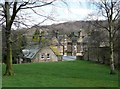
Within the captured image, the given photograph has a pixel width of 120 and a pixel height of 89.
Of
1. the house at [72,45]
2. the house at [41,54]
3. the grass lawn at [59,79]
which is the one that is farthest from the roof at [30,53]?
the grass lawn at [59,79]

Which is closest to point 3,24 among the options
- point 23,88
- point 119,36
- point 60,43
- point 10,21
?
point 10,21

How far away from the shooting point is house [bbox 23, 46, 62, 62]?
5975cm

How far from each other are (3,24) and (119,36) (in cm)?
1510

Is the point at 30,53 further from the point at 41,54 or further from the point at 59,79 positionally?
the point at 59,79

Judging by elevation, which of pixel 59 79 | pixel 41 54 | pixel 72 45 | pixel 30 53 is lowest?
pixel 59 79

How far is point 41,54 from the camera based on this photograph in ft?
201

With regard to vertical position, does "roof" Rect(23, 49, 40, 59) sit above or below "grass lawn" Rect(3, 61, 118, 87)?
above

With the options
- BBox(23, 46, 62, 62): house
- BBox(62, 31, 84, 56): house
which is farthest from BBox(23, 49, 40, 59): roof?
BBox(62, 31, 84, 56): house

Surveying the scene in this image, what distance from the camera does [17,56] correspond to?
172 feet

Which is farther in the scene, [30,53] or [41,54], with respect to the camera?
[41,54]

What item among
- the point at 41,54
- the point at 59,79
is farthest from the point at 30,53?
the point at 59,79

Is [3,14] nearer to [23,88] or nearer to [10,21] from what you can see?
[10,21]

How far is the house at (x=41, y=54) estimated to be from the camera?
196ft

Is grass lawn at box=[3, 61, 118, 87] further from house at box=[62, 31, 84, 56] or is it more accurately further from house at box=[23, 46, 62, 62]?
house at box=[62, 31, 84, 56]
